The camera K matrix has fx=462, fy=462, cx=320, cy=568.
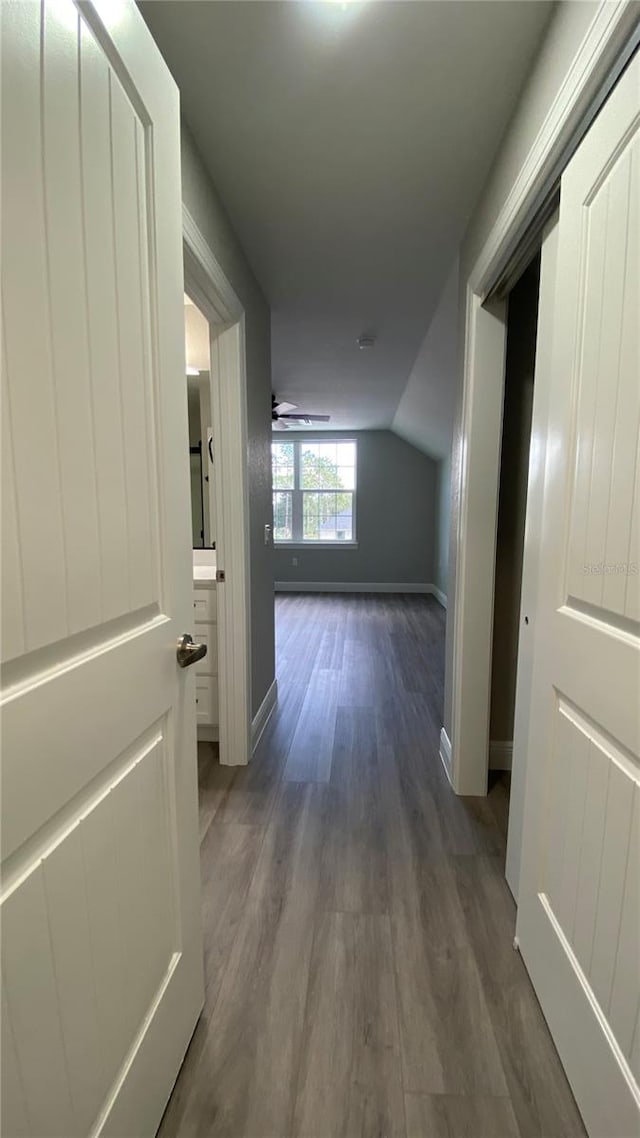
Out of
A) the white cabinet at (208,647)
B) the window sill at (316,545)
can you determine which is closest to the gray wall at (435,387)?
the white cabinet at (208,647)

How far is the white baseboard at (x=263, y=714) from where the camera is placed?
242 centimetres

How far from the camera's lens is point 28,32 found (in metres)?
0.54

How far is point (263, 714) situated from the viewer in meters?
2.60

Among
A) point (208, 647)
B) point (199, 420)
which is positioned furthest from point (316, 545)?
point (208, 647)

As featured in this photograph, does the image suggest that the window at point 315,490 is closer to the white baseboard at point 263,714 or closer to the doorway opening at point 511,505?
the white baseboard at point 263,714

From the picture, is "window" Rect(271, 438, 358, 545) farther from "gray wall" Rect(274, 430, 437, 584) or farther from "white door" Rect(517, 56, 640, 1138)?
"white door" Rect(517, 56, 640, 1138)

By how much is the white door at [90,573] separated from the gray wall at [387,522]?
5981 millimetres

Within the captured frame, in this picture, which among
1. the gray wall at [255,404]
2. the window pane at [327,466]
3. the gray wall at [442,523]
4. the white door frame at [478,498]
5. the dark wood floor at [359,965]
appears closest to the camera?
the dark wood floor at [359,965]

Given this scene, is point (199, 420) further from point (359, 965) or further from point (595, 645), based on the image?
point (359, 965)

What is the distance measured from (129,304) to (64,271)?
A: 6.8 inches

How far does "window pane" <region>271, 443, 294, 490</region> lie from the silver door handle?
616 centimetres

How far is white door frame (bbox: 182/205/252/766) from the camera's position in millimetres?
2029

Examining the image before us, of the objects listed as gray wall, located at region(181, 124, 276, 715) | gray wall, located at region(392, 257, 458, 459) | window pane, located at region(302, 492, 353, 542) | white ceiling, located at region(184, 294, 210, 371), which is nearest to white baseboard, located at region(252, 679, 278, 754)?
gray wall, located at region(181, 124, 276, 715)

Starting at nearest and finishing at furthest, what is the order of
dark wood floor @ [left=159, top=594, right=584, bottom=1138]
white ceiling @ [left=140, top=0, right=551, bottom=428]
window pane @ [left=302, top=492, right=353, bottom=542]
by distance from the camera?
dark wood floor @ [left=159, top=594, right=584, bottom=1138] < white ceiling @ [left=140, top=0, right=551, bottom=428] < window pane @ [left=302, top=492, right=353, bottom=542]
